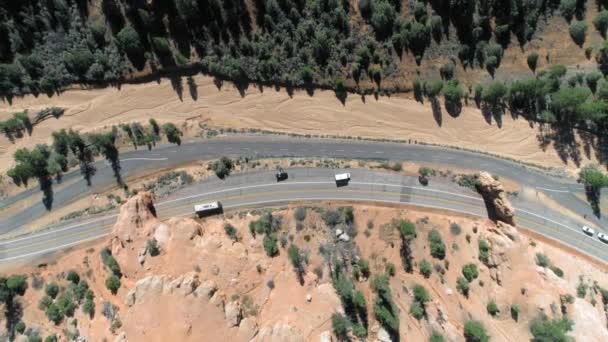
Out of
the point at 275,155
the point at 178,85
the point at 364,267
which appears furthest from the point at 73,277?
the point at 364,267

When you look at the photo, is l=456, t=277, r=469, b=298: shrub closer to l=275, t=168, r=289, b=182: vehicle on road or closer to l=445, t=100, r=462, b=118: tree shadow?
l=445, t=100, r=462, b=118: tree shadow

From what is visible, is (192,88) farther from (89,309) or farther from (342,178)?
(89,309)

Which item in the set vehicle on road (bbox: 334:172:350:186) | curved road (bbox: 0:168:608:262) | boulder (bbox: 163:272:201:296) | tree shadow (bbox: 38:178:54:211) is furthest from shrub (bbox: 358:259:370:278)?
tree shadow (bbox: 38:178:54:211)

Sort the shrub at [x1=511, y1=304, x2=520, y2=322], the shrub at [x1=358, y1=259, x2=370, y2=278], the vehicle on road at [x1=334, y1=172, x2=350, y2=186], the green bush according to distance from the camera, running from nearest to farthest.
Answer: the shrub at [x1=511, y1=304, x2=520, y2=322]
the shrub at [x1=358, y1=259, x2=370, y2=278]
the green bush
the vehicle on road at [x1=334, y1=172, x2=350, y2=186]

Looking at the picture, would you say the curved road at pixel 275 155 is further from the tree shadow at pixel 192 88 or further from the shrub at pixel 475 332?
the shrub at pixel 475 332

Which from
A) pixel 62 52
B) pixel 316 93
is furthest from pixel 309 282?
pixel 62 52

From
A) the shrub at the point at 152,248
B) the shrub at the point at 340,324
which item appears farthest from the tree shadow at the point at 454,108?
the shrub at the point at 152,248
